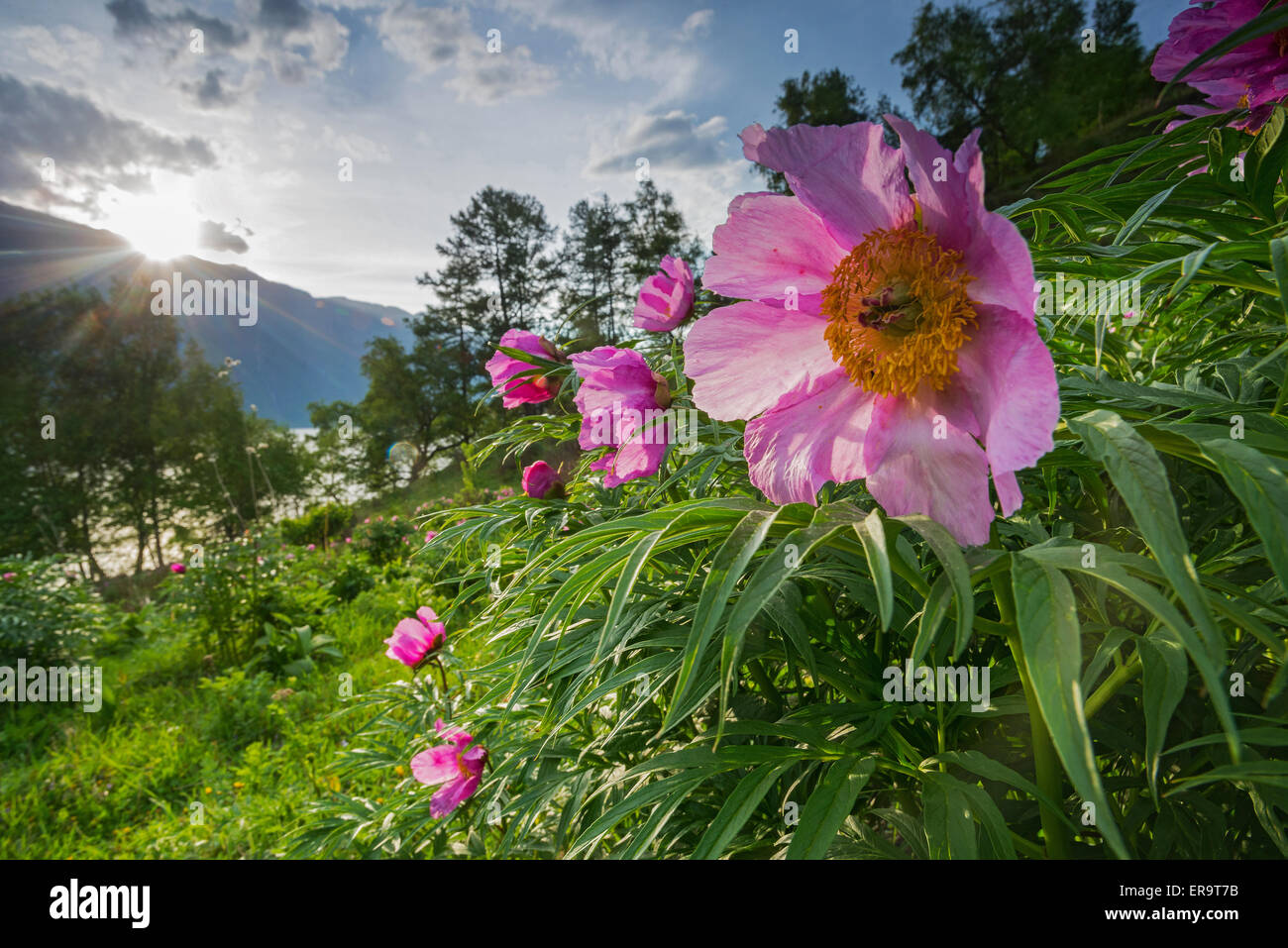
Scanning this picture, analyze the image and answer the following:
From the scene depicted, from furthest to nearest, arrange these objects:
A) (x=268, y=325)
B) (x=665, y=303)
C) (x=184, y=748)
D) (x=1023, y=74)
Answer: (x=268, y=325) → (x=1023, y=74) → (x=184, y=748) → (x=665, y=303)

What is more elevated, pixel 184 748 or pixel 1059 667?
pixel 1059 667

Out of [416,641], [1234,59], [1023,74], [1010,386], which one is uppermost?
[1023,74]

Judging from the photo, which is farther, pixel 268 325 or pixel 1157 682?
pixel 268 325

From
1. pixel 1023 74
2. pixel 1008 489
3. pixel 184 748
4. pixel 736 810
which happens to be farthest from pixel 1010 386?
pixel 1023 74

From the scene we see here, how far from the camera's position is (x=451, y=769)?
1152 millimetres

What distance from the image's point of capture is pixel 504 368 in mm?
1153

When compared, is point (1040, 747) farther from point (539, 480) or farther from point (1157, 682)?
point (539, 480)

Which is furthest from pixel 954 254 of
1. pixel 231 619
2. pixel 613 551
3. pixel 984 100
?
pixel 984 100

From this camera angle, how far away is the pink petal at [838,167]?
1.59 feet

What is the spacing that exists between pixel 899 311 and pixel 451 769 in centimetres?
108

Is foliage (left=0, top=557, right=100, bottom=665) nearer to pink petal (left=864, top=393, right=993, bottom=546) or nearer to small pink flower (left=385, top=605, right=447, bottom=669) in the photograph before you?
small pink flower (left=385, top=605, right=447, bottom=669)

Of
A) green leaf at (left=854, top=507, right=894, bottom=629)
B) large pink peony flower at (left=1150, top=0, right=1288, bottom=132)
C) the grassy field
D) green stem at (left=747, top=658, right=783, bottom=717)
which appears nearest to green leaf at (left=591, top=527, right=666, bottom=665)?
green leaf at (left=854, top=507, right=894, bottom=629)

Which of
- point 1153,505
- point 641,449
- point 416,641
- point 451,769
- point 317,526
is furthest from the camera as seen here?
point 317,526
